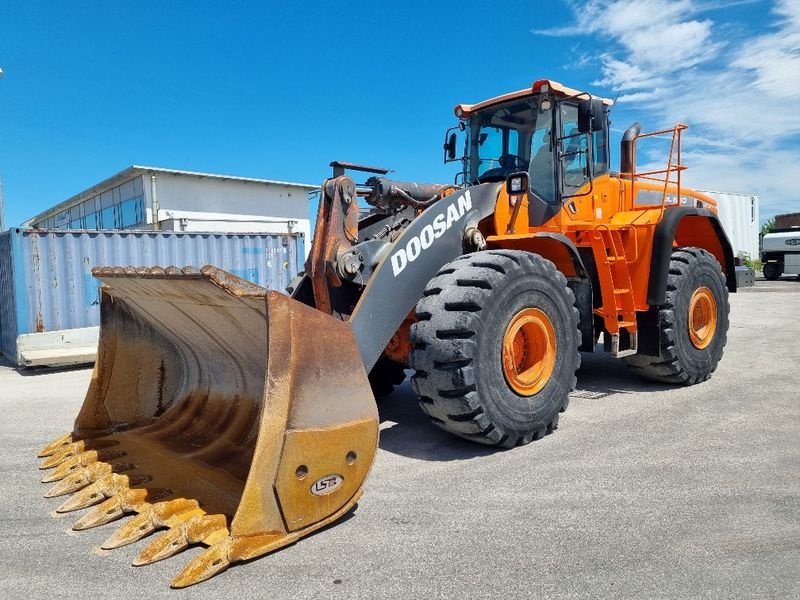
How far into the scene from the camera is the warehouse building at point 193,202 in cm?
2498

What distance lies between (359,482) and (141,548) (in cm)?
108

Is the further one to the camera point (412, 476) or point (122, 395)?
point (122, 395)

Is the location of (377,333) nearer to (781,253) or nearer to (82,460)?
(82,460)

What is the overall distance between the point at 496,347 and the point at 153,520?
7.44 ft

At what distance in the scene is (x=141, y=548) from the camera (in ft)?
9.75

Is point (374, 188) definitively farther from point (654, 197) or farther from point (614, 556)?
point (654, 197)

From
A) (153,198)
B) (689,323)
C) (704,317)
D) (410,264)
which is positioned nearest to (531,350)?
(410,264)

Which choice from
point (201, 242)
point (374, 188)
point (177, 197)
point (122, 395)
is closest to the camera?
point (122, 395)

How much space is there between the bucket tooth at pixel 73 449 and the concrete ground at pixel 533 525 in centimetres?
13

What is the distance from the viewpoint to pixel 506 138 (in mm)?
5832

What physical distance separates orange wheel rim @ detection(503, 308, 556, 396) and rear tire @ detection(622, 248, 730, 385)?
191 centimetres

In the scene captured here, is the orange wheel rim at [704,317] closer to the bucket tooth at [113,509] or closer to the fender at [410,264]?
the fender at [410,264]

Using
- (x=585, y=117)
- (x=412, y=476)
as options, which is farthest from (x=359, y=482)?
(x=585, y=117)

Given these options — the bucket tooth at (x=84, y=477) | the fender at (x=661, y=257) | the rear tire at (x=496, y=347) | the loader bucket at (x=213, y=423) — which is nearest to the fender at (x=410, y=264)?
the rear tire at (x=496, y=347)
